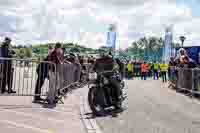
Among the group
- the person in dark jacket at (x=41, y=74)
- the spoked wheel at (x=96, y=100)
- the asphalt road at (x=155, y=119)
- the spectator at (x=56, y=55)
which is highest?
the spectator at (x=56, y=55)

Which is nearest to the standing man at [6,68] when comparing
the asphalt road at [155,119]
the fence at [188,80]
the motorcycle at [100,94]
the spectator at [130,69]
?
the motorcycle at [100,94]

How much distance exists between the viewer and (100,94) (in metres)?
10.3

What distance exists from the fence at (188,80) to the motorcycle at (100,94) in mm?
5142

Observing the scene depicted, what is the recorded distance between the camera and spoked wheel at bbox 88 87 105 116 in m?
10.2

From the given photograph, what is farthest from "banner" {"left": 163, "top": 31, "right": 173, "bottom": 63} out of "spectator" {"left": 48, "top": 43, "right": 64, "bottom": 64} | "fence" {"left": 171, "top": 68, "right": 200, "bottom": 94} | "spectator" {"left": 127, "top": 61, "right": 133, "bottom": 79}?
"spectator" {"left": 48, "top": 43, "right": 64, "bottom": 64}

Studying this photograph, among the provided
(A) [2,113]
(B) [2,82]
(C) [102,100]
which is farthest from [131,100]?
(A) [2,113]

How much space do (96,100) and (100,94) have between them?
19cm

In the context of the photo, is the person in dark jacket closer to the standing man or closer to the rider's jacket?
the standing man

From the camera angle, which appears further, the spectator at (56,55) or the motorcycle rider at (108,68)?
the spectator at (56,55)

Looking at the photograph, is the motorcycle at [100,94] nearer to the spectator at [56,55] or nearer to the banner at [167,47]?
the spectator at [56,55]

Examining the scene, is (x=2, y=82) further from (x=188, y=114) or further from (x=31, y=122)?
(x=188, y=114)

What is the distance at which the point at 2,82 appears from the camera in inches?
477

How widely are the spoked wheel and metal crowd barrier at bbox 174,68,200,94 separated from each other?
Result: 220 inches

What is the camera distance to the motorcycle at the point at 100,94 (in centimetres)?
1027
